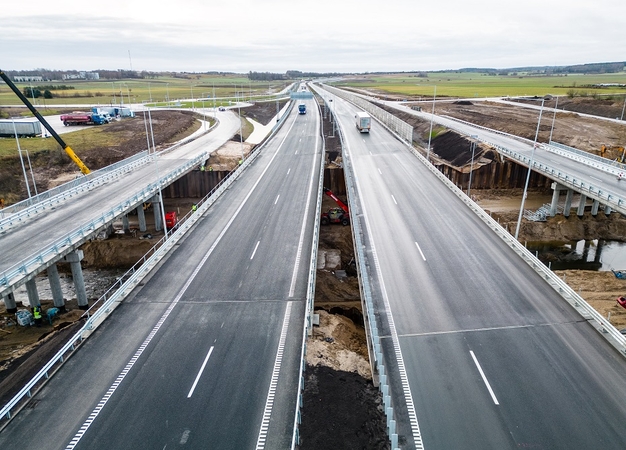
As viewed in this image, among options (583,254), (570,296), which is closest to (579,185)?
(583,254)

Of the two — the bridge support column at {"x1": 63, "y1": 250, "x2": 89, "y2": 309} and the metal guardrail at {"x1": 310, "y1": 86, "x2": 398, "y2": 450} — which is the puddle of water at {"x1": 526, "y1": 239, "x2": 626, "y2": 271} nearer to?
the metal guardrail at {"x1": 310, "y1": 86, "x2": 398, "y2": 450}

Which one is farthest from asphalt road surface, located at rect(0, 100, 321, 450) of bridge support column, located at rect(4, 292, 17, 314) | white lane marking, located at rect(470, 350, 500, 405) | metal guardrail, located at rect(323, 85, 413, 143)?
metal guardrail, located at rect(323, 85, 413, 143)

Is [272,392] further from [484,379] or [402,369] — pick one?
[484,379]

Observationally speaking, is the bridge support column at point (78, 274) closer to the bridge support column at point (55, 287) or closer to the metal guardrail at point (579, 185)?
the bridge support column at point (55, 287)

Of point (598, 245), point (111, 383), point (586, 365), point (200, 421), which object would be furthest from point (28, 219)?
point (598, 245)

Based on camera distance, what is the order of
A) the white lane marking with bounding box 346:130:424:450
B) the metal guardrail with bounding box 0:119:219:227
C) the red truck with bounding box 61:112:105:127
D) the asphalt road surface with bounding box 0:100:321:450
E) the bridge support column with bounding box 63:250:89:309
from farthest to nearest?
the red truck with bounding box 61:112:105:127
the metal guardrail with bounding box 0:119:219:227
the bridge support column with bounding box 63:250:89:309
the asphalt road surface with bounding box 0:100:321:450
the white lane marking with bounding box 346:130:424:450

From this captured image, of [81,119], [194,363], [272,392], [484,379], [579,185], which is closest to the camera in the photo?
[272,392]
